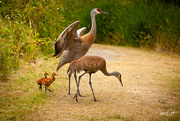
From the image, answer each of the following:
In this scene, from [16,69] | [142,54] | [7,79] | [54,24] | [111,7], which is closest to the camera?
[7,79]

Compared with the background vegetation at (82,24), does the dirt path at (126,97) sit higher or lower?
lower

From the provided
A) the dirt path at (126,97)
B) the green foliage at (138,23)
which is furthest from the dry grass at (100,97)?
the green foliage at (138,23)

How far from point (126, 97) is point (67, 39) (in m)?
1.89

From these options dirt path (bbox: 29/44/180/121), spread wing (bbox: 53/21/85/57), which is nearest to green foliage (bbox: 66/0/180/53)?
dirt path (bbox: 29/44/180/121)

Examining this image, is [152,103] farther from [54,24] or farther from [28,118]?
[54,24]

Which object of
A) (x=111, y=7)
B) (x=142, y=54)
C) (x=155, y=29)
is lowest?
(x=142, y=54)

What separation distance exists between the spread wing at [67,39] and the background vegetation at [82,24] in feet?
4.25

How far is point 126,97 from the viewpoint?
5586mm

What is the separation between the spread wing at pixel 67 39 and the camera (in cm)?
578

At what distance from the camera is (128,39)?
13.4m

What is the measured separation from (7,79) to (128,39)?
8.26 meters

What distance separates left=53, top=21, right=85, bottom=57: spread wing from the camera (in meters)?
5.78

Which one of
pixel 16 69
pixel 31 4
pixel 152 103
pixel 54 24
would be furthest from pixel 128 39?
pixel 152 103

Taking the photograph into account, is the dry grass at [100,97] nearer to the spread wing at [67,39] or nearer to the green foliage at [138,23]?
the spread wing at [67,39]
